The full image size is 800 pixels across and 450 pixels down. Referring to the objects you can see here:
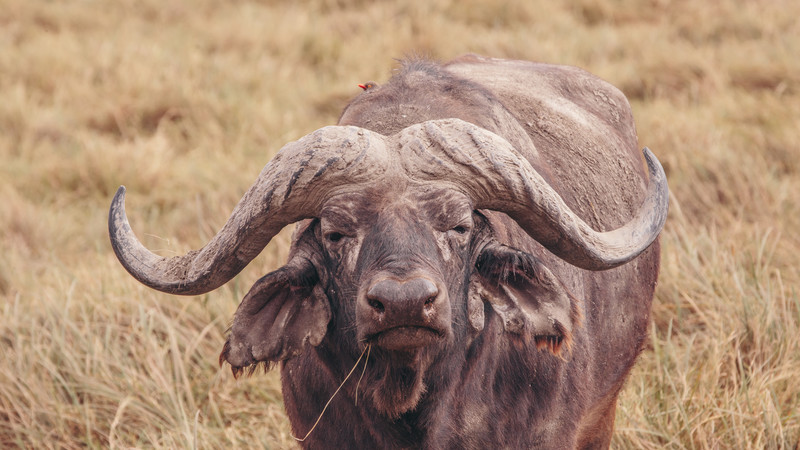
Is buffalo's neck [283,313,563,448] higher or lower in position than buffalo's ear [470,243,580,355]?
lower

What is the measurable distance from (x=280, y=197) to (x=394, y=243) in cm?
36

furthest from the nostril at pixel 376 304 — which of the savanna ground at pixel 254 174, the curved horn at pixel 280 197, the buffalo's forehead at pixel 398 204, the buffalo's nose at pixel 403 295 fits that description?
the savanna ground at pixel 254 174

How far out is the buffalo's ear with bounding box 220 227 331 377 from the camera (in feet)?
9.06

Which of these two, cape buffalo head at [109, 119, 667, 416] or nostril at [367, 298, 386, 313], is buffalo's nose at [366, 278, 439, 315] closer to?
nostril at [367, 298, 386, 313]

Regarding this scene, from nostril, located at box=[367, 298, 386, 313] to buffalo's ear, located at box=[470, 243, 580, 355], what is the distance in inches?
18.5

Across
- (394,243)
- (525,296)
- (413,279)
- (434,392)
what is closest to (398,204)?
(394,243)

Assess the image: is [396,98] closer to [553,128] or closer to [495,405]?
[553,128]

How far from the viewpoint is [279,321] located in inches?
110

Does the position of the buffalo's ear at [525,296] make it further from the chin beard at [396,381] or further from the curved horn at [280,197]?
the curved horn at [280,197]

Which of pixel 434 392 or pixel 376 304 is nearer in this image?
pixel 376 304

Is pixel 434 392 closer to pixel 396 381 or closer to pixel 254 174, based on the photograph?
pixel 396 381

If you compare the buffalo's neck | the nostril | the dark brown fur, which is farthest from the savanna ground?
the nostril

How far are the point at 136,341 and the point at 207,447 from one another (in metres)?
1.03

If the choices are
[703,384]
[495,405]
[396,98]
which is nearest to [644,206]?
[495,405]
